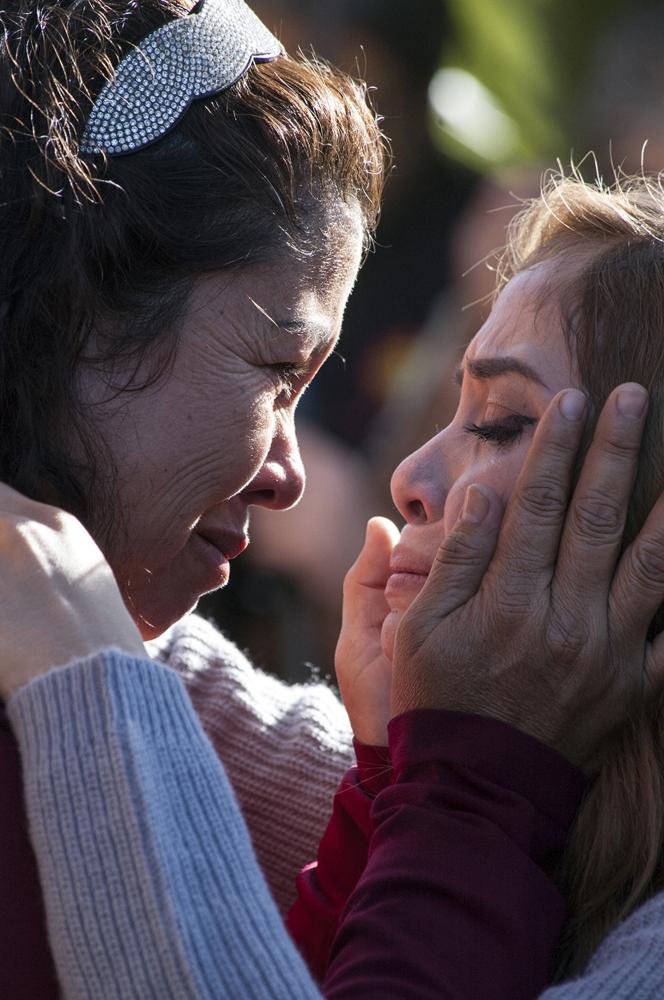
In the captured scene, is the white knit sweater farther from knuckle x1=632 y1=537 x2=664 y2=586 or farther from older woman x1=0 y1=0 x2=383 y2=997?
knuckle x1=632 y1=537 x2=664 y2=586

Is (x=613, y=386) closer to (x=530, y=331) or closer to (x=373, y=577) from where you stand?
(x=530, y=331)

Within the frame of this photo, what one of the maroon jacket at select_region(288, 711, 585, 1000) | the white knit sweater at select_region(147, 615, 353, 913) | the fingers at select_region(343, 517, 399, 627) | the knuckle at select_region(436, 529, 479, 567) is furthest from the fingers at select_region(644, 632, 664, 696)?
the white knit sweater at select_region(147, 615, 353, 913)

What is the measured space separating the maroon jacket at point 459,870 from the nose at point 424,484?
12.5 inches

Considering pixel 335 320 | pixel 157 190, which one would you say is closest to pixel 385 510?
pixel 335 320

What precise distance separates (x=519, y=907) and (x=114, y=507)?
0.72 meters

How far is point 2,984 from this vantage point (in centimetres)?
123

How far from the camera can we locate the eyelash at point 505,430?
5.19 feet

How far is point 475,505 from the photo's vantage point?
1534mm

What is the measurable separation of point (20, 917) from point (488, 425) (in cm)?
86

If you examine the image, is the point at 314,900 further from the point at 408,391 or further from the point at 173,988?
the point at 408,391

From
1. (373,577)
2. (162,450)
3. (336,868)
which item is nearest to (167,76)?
(162,450)

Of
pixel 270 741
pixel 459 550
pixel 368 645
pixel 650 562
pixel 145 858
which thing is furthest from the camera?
pixel 270 741

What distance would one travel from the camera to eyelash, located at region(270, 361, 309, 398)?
5.46ft

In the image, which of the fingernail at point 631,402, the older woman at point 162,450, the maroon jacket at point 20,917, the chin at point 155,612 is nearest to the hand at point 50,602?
the older woman at point 162,450
